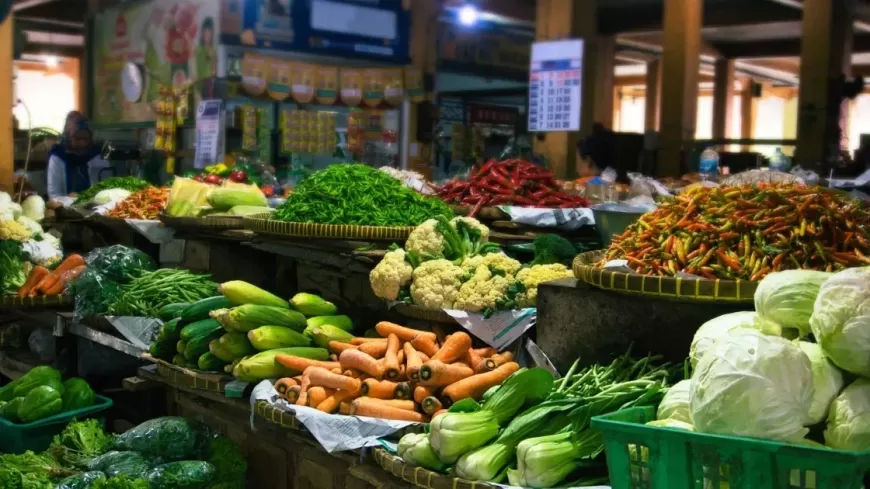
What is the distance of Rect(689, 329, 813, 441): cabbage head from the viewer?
190 cm

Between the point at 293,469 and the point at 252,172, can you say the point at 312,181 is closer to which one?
the point at 293,469

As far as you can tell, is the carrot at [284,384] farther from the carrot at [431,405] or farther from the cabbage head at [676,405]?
the cabbage head at [676,405]

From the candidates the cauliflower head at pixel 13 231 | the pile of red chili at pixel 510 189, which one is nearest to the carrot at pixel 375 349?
the pile of red chili at pixel 510 189

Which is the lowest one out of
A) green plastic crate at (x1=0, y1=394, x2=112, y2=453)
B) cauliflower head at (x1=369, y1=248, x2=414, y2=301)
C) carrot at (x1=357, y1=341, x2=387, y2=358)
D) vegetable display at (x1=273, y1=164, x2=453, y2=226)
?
green plastic crate at (x1=0, y1=394, x2=112, y2=453)

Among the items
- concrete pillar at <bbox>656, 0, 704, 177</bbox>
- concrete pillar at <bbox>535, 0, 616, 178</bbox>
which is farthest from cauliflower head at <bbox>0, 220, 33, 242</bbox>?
concrete pillar at <bbox>656, 0, 704, 177</bbox>

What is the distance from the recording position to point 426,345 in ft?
11.7

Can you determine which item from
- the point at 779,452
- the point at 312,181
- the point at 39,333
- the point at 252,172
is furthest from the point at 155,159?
the point at 779,452

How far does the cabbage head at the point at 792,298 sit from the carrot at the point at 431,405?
1.29m

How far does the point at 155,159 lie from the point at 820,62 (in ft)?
25.8

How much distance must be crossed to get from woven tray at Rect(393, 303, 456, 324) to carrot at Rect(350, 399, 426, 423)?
0.63m

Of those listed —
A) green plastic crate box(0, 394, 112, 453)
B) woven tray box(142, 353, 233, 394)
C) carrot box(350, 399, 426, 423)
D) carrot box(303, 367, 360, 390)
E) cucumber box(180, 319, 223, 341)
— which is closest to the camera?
carrot box(350, 399, 426, 423)

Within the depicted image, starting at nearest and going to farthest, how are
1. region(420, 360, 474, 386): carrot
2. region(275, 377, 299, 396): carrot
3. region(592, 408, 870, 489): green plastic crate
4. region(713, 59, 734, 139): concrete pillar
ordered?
region(592, 408, 870, 489): green plastic crate → region(420, 360, 474, 386): carrot → region(275, 377, 299, 396): carrot → region(713, 59, 734, 139): concrete pillar

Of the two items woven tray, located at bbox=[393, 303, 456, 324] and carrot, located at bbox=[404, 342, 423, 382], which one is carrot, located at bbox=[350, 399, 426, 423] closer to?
carrot, located at bbox=[404, 342, 423, 382]

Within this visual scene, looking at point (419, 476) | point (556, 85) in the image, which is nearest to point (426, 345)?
point (419, 476)
